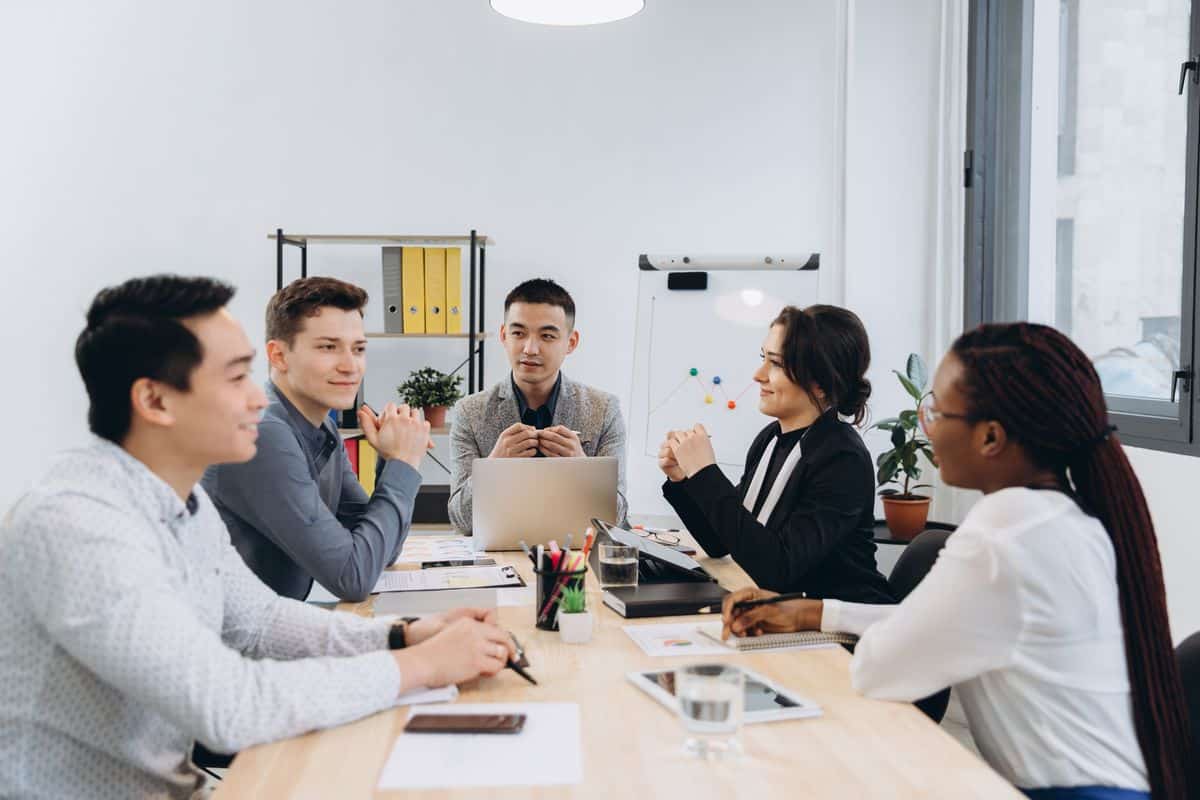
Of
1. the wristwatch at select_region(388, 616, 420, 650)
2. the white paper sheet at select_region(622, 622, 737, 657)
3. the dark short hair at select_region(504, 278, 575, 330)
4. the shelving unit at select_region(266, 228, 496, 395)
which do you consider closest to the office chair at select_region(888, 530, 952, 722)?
the white paper sheet at select_region(622, 622, 737, 657)

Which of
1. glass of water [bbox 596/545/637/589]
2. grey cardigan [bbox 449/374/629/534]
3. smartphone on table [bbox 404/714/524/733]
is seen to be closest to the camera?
smartphone on table [bbox 404/714/524/733]

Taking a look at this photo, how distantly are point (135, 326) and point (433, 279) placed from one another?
272cm

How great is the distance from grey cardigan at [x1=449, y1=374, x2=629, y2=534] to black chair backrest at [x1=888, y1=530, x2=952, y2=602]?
1.06 m

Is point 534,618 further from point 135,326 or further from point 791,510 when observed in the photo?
point 135,326

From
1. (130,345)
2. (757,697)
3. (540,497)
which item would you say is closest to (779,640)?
(757,697)

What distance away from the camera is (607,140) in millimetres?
4215

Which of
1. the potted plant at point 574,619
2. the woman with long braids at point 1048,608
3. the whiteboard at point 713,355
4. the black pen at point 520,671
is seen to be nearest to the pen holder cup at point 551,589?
the potted plant at point 574,619

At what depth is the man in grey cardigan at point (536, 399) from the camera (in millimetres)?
2945

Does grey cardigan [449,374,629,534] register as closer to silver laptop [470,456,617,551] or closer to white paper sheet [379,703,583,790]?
silver laptop [470,456,617,551]

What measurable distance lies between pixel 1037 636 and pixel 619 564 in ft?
2.60

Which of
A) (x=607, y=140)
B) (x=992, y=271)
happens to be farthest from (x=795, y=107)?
(x=992, y=271)

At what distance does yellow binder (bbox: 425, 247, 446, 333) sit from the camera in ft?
12.7

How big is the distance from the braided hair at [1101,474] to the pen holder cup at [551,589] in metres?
0.65

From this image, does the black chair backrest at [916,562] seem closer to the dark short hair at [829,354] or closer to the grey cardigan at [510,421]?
the dark short hair at [829,354]
